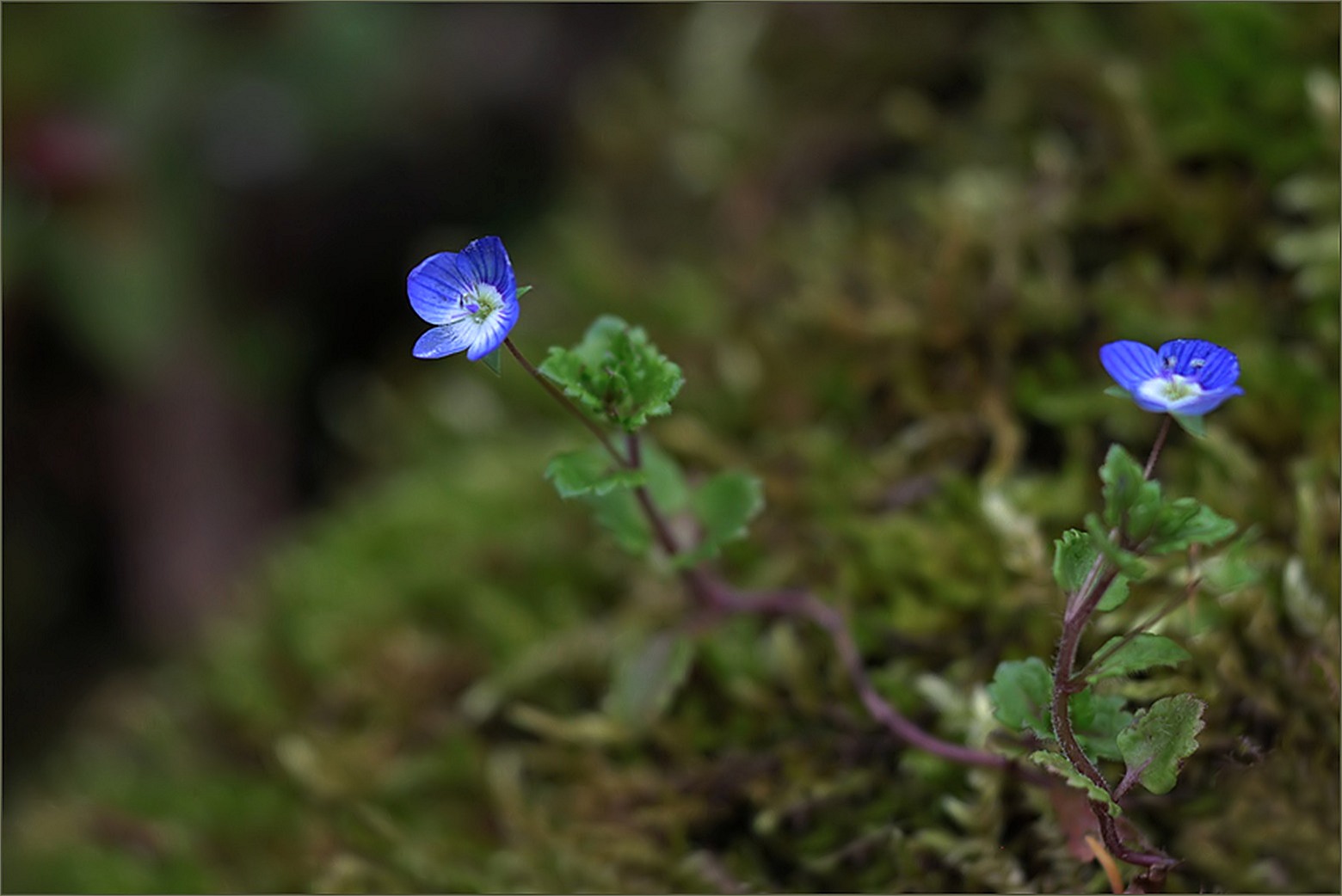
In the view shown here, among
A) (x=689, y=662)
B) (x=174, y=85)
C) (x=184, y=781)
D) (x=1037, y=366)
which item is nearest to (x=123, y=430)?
(x=174, y=85)

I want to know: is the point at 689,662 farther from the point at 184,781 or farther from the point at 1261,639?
the point at 184,781

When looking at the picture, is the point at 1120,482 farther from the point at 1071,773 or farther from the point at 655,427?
the point at 655,427

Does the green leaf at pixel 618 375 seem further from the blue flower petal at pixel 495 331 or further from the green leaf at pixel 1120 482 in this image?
the green leaf at pixel 1120 482

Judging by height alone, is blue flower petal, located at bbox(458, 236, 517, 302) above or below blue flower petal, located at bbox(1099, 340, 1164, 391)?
below

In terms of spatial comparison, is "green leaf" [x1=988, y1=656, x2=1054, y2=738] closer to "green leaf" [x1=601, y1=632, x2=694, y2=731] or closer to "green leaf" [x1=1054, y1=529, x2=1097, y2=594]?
"green leaf" [x1=1054, y1=529, x2=1097, y2=594]

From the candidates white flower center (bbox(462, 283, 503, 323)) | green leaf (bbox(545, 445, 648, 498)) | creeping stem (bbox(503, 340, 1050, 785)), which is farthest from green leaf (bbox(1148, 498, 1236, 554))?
white flower center (bbox(462, 283, 503, 323))

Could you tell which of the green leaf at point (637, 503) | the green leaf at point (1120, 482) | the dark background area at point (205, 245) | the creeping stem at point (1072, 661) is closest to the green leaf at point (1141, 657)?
the creeping stem at point (1072, 661)

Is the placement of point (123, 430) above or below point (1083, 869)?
above
